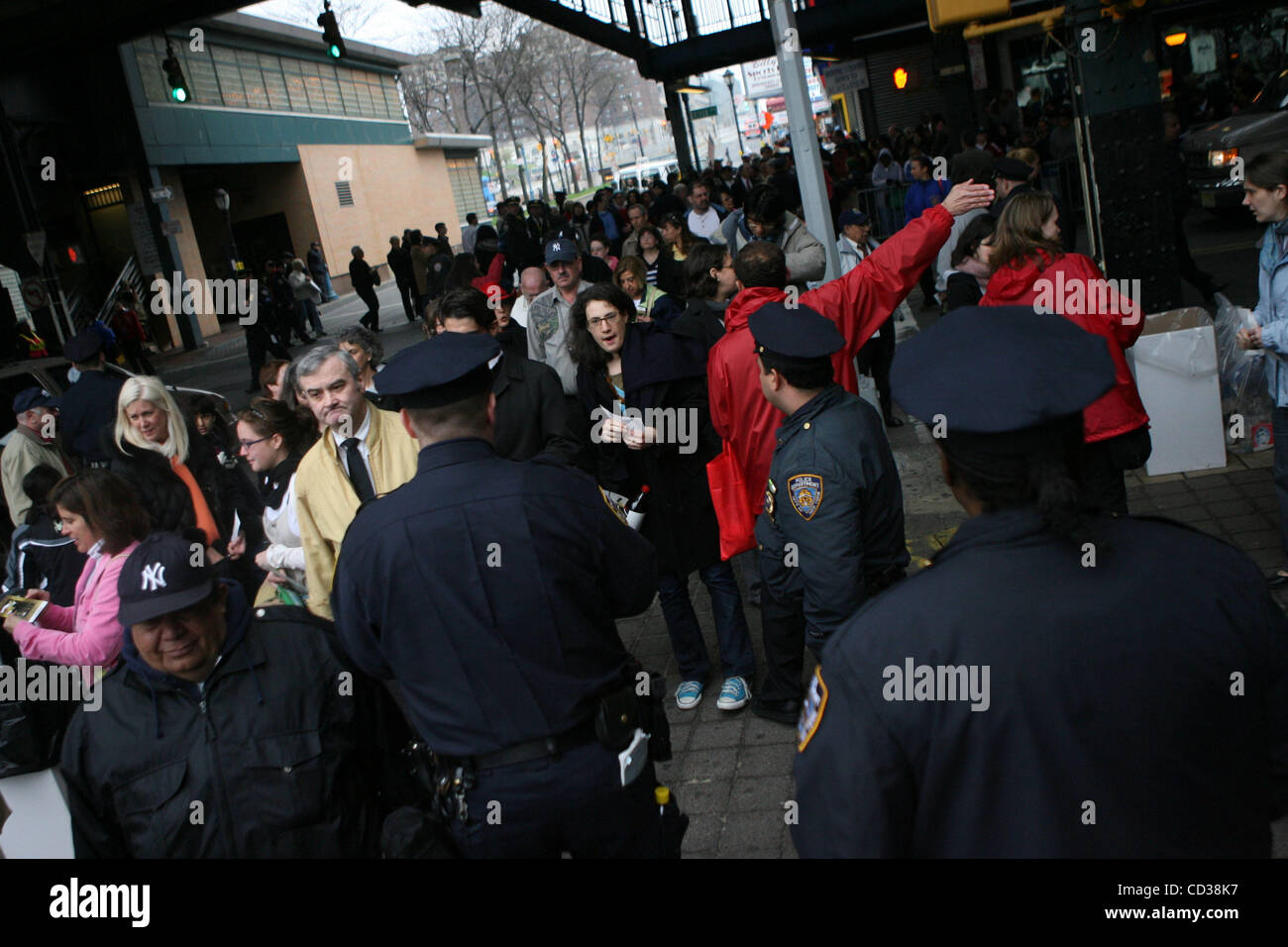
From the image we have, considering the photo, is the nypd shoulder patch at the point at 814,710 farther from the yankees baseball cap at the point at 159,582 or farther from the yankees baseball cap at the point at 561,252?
the yankees baseball cap at the point at 561,252

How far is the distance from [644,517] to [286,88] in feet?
116

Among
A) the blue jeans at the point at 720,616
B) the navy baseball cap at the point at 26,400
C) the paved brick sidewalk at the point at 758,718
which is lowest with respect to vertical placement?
the paved brick sidewalk at the point at 758,718

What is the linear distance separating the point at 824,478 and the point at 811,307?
1.10 metres

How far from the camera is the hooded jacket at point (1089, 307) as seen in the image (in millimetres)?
4086

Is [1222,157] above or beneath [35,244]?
beneath

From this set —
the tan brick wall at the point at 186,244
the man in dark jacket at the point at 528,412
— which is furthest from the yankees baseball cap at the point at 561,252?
the tan brick wall at the point at 186,244

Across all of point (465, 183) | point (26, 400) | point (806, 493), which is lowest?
point (806, 493)

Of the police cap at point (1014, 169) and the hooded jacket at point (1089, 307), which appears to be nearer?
the hooded jacket at point (1089, 307)

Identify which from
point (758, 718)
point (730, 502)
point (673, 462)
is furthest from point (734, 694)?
point (673, 462)

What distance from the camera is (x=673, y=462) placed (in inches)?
185

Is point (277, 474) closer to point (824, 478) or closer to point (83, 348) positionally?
point (824, 478)

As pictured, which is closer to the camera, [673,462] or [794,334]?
[794,334]

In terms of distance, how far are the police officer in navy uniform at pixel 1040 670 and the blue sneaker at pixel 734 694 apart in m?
3.00

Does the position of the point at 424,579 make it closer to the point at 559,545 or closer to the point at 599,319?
the point at 559,545
